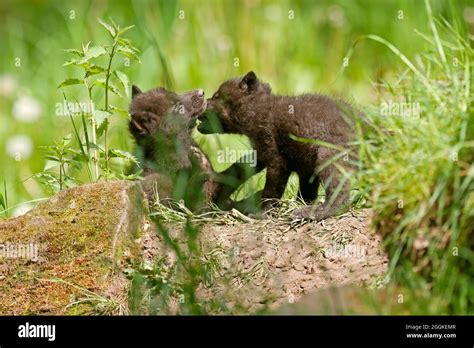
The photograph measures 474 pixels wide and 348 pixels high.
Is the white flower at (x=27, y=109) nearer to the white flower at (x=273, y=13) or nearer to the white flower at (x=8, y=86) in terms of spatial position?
the white flower at (x=8, y=86)

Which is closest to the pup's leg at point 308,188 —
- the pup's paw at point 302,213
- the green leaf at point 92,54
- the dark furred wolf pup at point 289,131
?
the dark furred wolf pup at point 289,131

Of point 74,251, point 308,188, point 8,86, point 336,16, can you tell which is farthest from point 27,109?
point 74,251

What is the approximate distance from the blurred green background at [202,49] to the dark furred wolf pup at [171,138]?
1.14m

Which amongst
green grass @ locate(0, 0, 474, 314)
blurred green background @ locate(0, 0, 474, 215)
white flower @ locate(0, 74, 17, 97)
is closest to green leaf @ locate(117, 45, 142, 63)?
green grass @ locate(0, 0, 474, 314)

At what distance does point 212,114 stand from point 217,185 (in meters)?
0.62

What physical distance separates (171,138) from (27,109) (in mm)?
2751

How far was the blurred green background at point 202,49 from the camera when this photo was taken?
29.6 feet

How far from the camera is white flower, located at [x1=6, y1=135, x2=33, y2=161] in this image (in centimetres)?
905

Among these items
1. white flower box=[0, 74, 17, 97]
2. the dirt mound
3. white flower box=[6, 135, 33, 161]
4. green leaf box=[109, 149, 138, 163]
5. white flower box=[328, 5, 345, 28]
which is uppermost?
white flower box=[328, 5, 345, 28]

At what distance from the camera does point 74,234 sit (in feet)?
19.6

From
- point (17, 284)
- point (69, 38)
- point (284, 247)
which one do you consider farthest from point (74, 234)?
point (69, 38)

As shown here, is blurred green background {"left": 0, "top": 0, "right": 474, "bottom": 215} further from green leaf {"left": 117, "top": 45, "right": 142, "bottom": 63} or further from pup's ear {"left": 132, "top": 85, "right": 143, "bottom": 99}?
green leaf {"left": 117, "top": 45, "right": 142, "bottom": 63}

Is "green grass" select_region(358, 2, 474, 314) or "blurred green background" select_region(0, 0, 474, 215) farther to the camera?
"blurred green background" select_region(0, 0, 474, 215)

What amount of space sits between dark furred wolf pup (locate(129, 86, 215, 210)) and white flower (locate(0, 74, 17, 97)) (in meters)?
3.09
